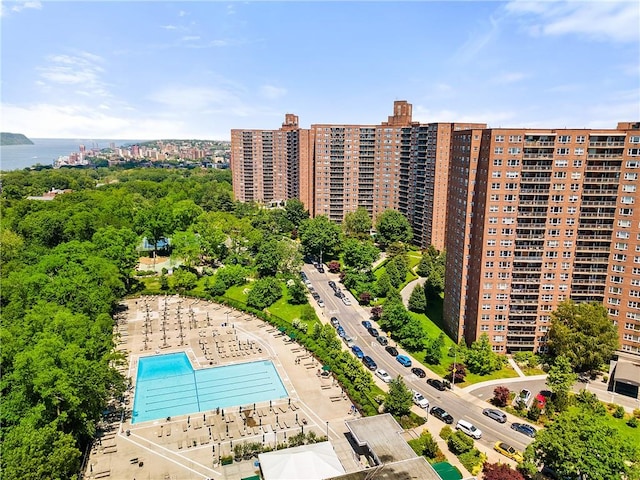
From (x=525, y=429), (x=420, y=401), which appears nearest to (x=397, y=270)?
(x=420, y=401)

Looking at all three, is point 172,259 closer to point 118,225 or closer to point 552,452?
point 118,225

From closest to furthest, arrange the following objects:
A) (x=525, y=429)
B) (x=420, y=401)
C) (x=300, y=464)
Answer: (x=300, y=464), (x=525, y=429), (x=420, y=401)

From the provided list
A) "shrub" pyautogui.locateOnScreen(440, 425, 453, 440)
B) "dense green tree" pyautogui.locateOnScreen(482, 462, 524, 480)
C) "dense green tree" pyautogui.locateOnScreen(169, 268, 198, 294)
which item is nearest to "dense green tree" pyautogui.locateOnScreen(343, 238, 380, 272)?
"dense green tree" pyautogui.locateOnScreen(169, 268, 198, 294)

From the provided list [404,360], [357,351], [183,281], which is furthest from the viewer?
[183,281]

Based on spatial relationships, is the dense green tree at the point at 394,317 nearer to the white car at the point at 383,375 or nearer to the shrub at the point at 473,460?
the white car at the point at 383,375

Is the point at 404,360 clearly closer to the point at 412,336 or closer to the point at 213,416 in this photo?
the point at 412,336

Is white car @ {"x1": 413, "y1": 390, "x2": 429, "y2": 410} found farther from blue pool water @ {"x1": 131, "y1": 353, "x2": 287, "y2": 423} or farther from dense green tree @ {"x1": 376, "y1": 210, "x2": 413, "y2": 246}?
dense green tree @ {"x1": 376, "y1": 210, "x2": 413, "y2": 246}
